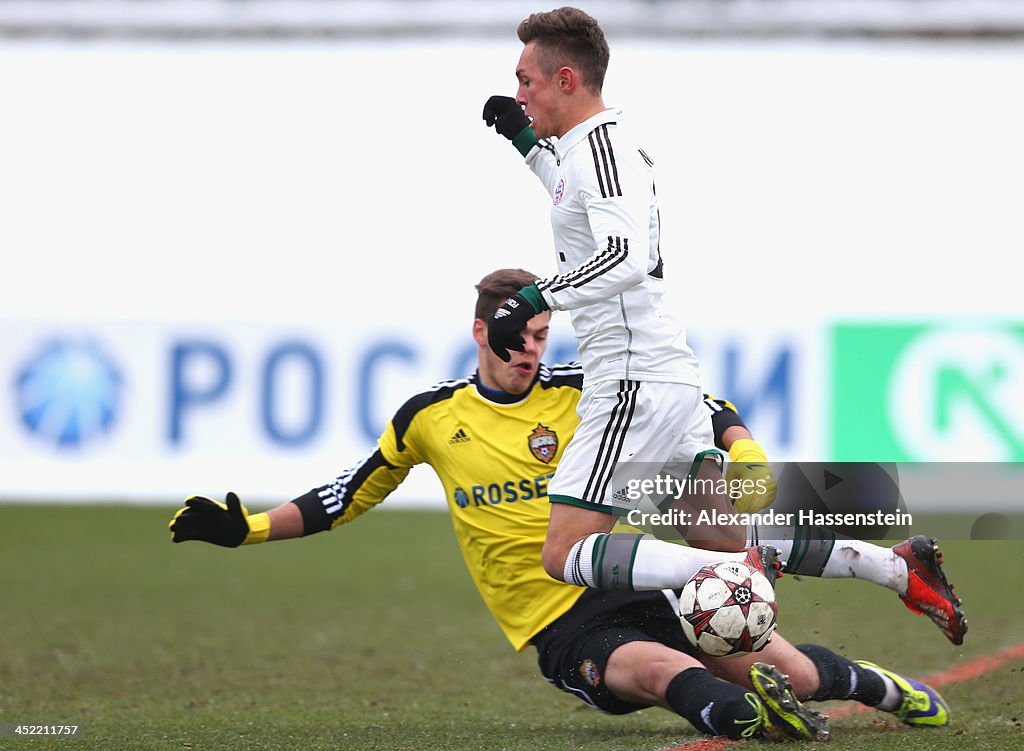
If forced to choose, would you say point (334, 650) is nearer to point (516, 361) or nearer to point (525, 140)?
point (516, 361)

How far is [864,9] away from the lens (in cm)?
1544

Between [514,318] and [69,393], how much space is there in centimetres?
910

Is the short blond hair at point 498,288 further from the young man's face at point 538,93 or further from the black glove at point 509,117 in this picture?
the young man's face at point 538,93

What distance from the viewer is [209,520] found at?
15.9 feet

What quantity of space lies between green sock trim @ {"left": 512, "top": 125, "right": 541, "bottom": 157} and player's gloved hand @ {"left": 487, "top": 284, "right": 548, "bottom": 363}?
2.61 feet

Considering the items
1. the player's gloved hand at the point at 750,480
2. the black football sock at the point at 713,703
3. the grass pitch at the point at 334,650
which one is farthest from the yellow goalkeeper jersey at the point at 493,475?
the player's gloved hand at the point at 750,480

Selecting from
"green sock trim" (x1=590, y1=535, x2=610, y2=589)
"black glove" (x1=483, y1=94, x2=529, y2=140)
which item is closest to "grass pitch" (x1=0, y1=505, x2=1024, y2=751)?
"green sock trim" (x1=590, y1=535, x2=610, y2=589)

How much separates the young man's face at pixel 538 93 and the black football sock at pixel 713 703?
1.79m

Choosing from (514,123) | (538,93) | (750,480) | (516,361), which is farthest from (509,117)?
(750,480)

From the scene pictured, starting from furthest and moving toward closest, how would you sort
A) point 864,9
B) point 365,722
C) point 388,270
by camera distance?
1. point 864,9
2. point 388,270
3. point 365,722

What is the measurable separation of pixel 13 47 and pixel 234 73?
251cm

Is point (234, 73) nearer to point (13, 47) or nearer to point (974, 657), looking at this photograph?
point (13, 47)

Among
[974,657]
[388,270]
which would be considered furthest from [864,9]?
[974,657]

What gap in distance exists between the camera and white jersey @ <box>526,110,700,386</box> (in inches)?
168
